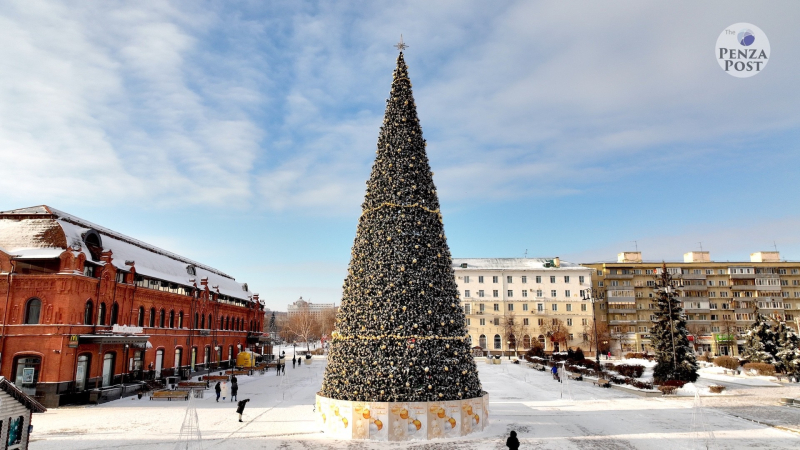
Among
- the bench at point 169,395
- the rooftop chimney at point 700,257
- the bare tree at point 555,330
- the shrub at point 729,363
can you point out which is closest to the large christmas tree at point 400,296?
the bench at point 169,395

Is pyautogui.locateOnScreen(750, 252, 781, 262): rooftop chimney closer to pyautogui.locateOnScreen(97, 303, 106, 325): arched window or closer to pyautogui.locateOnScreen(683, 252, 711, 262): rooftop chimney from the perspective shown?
pyautogui.locateOnScreen(683, 252, 711, 262): rooftop chimney

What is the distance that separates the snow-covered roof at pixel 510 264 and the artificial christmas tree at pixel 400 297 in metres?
63.1

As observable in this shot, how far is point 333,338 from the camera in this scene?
723 inches

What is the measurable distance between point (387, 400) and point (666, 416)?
14.5 meters

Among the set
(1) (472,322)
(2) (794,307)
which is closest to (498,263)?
(1) (472,322)

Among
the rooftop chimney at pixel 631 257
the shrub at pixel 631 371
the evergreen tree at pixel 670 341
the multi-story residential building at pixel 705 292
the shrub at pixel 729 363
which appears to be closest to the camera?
the evergreen tree at pixel 670 341

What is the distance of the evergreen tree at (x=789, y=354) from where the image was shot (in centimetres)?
3872

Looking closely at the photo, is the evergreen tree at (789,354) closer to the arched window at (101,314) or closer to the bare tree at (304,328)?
the arched window at (101,314)

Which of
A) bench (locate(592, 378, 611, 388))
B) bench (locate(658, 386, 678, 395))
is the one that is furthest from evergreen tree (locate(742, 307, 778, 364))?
bench (locate(658, 386, 678, 395))

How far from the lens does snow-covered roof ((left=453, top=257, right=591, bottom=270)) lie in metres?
82.1

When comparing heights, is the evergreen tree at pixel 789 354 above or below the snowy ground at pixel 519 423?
above

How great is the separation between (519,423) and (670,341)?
824 inches

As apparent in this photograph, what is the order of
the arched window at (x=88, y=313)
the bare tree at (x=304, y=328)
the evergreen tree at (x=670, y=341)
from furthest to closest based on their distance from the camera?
the bare tree at (x=304, y=328)
the evergreen tree at (x=670, y=341)
the arched window at (x=88, y=313)

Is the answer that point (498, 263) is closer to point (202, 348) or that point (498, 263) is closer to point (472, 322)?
point (472, 322)
